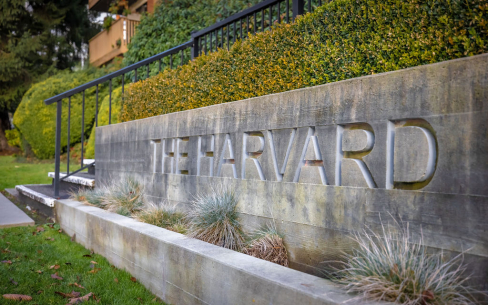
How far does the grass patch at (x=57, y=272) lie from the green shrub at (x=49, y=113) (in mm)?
10574

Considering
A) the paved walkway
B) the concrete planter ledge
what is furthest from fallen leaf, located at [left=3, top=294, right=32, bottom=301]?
the paved walkway

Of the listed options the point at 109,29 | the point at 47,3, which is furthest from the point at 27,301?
the point at 47,3

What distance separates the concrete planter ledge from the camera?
7.59 feet

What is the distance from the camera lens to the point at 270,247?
128 inches

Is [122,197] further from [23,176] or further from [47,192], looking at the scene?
[23,176]

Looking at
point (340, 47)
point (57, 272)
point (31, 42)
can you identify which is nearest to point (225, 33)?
point (340, 47)

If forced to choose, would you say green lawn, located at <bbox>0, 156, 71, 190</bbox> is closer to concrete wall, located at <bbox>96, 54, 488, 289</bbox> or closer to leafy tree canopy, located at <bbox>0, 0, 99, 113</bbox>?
leafy tree canopy, located at <bbox>0, 0, 99, 113</bbox>

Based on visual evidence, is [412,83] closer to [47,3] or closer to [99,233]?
[99,233]

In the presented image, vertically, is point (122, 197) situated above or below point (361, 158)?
below

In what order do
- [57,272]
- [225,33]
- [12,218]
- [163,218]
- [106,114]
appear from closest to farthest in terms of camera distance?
[57,272] < [163,218] < [12,218] < [225,33] < [106,114]

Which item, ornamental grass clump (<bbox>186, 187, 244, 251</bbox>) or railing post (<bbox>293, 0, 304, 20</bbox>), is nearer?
ornamental grass clump (<bbox>186, 187, 244, 251</bbox>)

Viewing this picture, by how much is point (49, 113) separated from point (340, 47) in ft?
49.4

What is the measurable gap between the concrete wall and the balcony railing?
11447 millimetres

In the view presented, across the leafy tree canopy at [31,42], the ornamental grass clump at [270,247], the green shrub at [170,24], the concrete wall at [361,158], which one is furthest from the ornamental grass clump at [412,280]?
the leafy tree canopy at [31,42]
